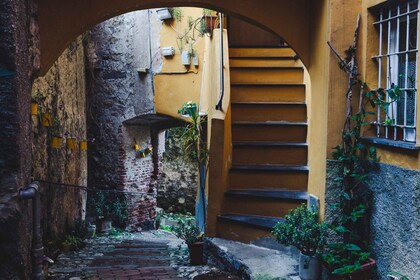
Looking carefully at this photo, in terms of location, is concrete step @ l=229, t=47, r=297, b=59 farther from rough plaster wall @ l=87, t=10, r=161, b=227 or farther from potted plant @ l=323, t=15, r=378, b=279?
potted plant @ l=323, t=15, r=378, b=279

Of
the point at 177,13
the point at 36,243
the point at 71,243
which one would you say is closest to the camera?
the point at 36,243

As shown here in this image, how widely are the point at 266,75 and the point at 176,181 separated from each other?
7.20 meters

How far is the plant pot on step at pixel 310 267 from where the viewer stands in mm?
4039

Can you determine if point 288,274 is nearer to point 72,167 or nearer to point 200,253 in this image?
point 200,253

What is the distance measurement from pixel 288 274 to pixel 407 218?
1.47m

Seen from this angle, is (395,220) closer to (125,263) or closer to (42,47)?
(42,47)

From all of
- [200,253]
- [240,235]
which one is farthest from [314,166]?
[200,253]

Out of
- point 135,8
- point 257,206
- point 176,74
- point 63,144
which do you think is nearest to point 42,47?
point 135,8

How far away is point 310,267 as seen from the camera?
4.05m

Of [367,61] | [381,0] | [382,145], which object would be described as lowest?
[382,145]

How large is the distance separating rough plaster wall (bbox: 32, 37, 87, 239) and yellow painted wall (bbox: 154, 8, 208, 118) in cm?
163

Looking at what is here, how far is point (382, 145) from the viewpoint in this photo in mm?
3572

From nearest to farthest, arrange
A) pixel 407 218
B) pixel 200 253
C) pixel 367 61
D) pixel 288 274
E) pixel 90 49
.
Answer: pixel 407 218 < pixel 367 61 < pixel 288 274 < pixel 200 253 < pixel 90 49

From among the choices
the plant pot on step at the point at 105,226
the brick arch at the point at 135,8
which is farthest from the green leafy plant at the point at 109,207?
the brick arch at the point at 135,8
